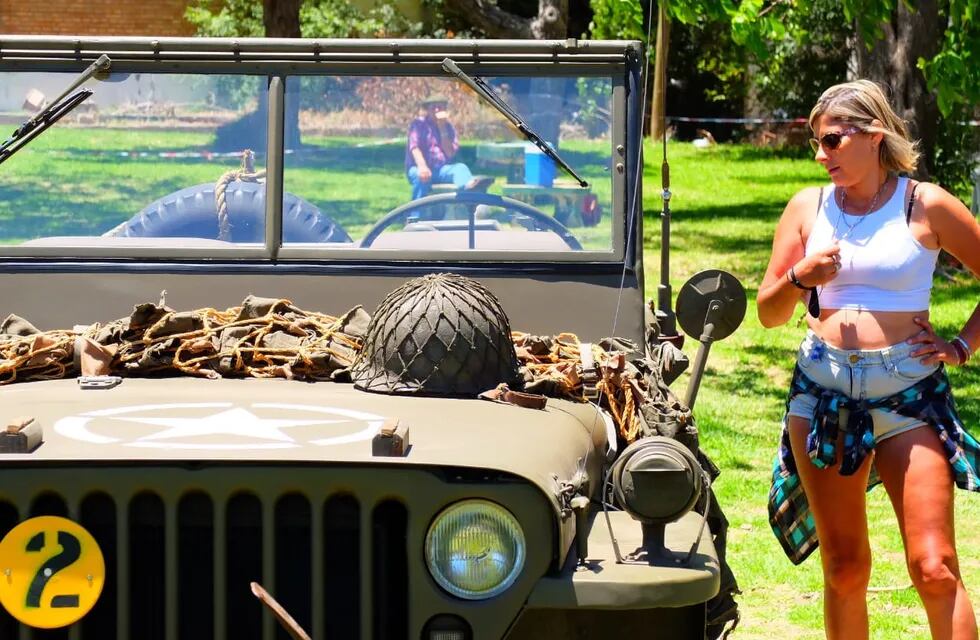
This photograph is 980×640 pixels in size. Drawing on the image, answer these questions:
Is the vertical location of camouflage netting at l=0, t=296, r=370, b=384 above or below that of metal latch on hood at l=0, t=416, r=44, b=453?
above

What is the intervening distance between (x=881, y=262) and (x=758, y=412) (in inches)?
205

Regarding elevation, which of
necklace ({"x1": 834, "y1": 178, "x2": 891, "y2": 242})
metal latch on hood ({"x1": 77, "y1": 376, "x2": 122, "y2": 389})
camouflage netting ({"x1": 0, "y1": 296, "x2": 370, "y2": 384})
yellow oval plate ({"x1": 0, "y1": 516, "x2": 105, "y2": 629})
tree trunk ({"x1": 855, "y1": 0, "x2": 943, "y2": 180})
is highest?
tree trunk ({"x1": 855, "y1": 0, "x2": 943, "y2": 180})

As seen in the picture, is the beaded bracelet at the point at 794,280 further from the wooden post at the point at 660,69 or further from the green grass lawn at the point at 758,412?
the wooden post at the point at 660,69

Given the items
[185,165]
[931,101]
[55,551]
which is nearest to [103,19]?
[931,101]

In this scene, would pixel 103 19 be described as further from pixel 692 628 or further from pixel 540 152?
pixel 692 628

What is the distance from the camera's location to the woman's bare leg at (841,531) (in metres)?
3.66

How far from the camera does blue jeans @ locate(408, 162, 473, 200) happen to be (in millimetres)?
4445

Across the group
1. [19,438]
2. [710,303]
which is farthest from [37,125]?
[710,303]

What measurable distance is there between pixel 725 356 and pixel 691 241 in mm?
4856

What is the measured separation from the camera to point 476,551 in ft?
9.09

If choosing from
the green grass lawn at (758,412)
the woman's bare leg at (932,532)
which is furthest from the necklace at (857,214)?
the green grass lawn at (758,412)

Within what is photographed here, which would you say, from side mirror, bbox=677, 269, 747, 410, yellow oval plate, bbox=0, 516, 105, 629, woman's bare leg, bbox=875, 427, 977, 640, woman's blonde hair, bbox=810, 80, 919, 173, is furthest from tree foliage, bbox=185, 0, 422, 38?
yellow oval plate, bbox=0, 516, 105, 629

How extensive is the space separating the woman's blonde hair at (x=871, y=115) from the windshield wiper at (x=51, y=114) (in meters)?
2.00

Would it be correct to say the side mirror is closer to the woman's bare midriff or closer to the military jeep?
the military jeep
